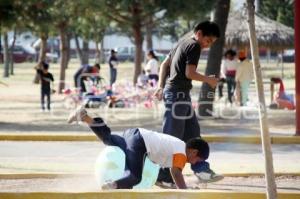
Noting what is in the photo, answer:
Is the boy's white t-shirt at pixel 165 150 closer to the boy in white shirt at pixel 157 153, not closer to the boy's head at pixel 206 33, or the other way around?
the boy in white shirt at pixel 157 153

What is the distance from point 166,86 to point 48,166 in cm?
243

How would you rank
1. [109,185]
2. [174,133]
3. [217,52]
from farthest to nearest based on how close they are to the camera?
[217,52] → [174,133] → [109,185]

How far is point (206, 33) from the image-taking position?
8.30 m

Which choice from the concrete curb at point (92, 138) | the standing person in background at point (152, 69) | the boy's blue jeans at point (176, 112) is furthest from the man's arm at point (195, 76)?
the standing person in background at point (152, 69)

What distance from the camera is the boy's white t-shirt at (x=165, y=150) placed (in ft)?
22.9

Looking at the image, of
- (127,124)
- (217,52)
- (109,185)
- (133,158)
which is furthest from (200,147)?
(217,52)

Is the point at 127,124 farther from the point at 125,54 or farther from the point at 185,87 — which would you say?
the point at 125,54

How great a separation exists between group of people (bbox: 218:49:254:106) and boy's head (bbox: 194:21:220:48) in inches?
463

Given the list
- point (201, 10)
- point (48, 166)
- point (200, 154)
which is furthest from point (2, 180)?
point (201, 10)

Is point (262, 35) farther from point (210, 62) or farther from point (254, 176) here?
point (254, 176)

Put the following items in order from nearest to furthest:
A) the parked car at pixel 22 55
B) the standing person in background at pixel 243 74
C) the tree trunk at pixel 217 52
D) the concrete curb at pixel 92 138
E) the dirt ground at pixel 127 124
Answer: the dirt ground at pixel 127 124 → the concrete curb at pixel 92 138 → the tree trunk at pixel 217 52 → the standing person in background at pixel 243 74 → the parked car at pixel 22 55

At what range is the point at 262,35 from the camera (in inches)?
1238

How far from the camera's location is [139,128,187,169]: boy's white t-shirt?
697cm

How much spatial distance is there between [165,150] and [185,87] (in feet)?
5.08
